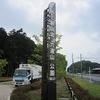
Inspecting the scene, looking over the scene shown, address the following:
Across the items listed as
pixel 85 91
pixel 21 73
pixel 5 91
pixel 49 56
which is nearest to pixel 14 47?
pixel 21 73

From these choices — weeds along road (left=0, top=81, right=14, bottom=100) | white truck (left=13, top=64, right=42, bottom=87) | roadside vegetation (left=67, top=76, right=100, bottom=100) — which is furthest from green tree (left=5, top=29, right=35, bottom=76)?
roadside vegetation (left=67, top=76, right=100, bottom=100)

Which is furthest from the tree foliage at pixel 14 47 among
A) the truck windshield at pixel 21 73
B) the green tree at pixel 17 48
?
the truck windshield at pixel 21 73

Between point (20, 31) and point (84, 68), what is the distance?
79574mm

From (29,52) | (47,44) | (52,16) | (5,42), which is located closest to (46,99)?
(47,44)

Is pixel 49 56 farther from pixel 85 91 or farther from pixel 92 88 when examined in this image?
pixel 92 88

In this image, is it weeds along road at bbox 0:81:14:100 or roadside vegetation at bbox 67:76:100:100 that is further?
weeds along road at bbox 0:81:14:100

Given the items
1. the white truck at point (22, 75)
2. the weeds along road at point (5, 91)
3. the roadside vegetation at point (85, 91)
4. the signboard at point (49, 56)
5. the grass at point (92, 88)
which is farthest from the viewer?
the white truck at point (22, 75)

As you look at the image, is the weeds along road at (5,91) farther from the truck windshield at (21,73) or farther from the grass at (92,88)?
the grass at (92,88)

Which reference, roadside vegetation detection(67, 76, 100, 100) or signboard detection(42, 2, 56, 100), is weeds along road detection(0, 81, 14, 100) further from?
signboard detection(42, 2, 56, 100)

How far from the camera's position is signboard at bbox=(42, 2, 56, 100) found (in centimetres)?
1188

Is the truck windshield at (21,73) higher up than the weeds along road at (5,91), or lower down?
higher up

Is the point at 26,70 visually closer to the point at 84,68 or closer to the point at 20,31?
the point at 20,31

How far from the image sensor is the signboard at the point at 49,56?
11883 mm

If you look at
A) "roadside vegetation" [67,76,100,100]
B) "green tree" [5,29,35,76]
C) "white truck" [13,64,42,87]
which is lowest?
"roadside vegetation" [67,76,100,100]
